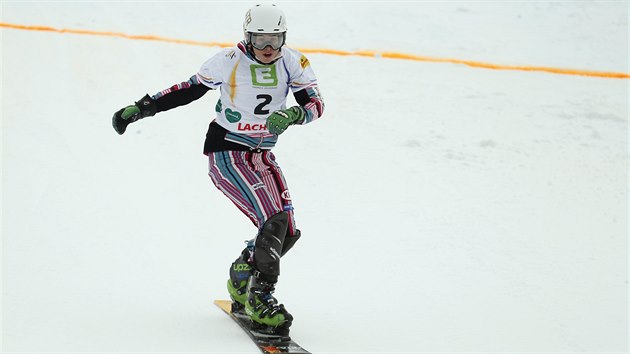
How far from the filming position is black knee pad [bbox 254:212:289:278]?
4672mm

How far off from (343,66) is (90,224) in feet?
15.5

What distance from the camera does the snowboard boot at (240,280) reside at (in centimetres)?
515

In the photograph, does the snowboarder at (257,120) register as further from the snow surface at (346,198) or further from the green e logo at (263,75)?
the snow surface at (346,198)

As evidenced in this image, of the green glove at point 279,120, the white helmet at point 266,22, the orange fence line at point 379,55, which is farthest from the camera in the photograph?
the orange fence line at point 379,55

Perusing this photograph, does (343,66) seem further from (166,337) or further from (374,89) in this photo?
(166,337)

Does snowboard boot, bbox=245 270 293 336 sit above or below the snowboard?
above

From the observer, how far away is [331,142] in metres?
8.23

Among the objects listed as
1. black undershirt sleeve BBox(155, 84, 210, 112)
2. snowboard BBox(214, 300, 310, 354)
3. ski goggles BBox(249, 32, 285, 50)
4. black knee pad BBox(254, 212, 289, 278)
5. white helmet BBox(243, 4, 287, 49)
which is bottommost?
snowboard BBox(214, 300, 310, 354)

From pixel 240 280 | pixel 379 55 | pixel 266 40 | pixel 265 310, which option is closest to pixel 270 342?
pixel 265 310

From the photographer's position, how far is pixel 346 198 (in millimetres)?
7137

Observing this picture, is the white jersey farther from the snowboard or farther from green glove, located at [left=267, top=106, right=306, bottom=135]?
the snowboard

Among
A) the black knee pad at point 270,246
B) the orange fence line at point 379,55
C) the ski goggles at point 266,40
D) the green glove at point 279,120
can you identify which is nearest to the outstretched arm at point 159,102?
the ski goggles at point 266,40

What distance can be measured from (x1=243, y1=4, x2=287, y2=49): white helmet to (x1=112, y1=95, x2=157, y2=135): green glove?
0.67m

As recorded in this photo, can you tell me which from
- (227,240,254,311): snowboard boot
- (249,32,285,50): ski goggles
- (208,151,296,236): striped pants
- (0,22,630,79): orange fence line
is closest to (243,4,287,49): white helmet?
(249,32,285,50): ski goggles
